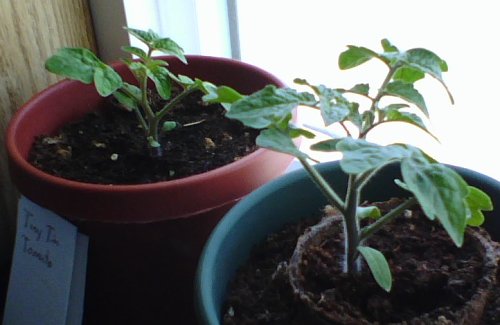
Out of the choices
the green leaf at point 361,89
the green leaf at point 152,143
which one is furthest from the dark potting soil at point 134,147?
the green leaf at point 361,89

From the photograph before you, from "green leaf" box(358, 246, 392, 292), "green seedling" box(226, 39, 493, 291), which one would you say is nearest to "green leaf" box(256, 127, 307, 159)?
"green seedling" box(226, 39, 493, 291)

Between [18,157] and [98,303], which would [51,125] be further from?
[98,303]

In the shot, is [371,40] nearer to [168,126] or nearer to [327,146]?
[168,126]

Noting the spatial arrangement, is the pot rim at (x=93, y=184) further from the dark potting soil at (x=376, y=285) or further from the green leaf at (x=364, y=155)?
the green leaf at (x=364, y=155)

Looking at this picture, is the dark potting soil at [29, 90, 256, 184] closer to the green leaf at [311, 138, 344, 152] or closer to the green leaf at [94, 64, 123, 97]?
the green leaf at [94, 64, 123, 97]

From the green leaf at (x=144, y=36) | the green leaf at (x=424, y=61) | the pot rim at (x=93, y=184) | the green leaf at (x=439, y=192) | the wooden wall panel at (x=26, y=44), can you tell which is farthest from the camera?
the wooden wall panel at (x=26, y=44)

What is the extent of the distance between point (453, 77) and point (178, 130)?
1.17ft

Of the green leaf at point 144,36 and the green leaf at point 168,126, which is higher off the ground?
the green leaf at point 144,36

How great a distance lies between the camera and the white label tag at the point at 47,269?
743 millimetres

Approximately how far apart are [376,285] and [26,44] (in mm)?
629

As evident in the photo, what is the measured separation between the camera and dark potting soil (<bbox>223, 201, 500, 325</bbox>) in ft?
1.91

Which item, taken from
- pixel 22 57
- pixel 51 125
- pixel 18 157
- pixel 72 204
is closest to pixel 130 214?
pixel 72 204

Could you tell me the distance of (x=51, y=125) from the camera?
0.90 m

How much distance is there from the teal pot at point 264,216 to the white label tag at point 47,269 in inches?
7.2
